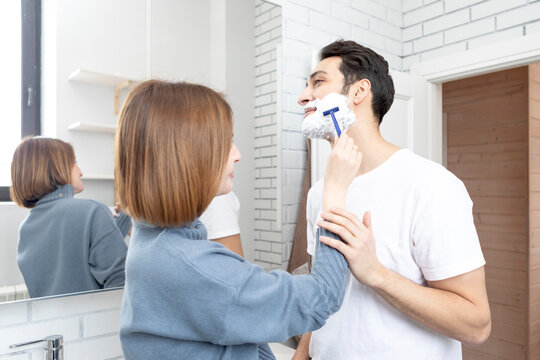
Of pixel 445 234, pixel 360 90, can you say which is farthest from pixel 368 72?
pixel 445 234

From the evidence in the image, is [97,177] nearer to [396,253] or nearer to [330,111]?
[330,111]

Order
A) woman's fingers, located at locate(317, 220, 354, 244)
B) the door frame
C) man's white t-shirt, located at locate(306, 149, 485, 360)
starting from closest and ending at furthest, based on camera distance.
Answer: woman's fingers, located at locate(317, 220, 354, 244) < man's white t-shirt, located at locate(306, 149, 485, 360) < the door frame

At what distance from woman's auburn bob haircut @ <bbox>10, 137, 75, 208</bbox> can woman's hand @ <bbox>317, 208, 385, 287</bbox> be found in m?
0.68

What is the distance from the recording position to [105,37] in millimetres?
1077

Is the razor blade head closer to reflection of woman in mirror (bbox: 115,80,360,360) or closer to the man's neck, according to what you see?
the man's neck

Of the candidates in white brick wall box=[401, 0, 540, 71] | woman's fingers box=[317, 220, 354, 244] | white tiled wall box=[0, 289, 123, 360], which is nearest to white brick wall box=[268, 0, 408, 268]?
white brick wall box=[401, 0, 540, 71]

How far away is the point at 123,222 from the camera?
1.08 meters

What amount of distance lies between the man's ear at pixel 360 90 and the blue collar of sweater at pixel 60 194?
75 centimetres

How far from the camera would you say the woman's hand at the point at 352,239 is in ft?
2.26

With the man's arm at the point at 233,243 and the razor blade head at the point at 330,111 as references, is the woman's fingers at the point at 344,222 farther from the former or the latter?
the man's arm at the point at 233,243

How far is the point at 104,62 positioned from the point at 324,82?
0.58m

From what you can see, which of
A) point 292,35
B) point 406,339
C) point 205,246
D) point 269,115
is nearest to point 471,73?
point 292,35

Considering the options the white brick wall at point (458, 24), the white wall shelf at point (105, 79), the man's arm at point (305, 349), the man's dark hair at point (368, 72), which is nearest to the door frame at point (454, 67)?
the white brick wall at point (458, 24)

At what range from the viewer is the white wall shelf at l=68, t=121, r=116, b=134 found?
1035 millimetres
